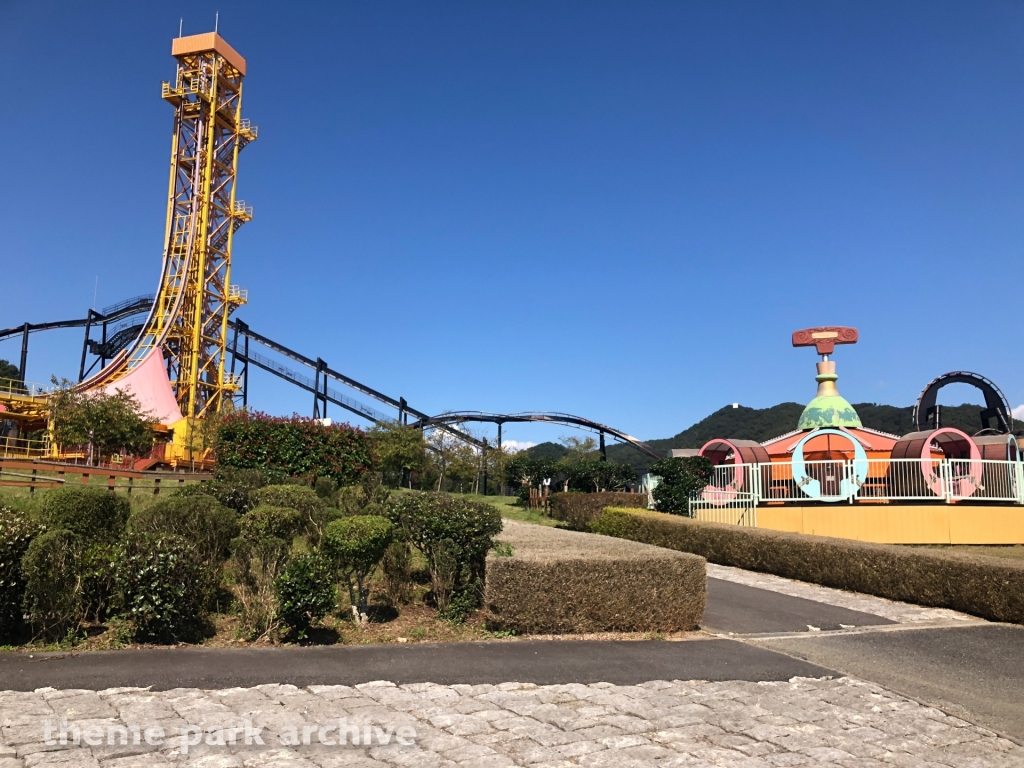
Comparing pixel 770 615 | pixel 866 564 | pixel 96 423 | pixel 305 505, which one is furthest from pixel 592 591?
pixel 96 423

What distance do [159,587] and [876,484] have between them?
730 inches

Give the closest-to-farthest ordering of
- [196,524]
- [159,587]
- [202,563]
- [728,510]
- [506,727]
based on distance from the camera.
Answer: [506,727], [159,587], [202,563], [196,524], [728,510]

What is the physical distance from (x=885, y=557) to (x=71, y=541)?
10871mm

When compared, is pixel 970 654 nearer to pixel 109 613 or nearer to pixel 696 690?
pixel 696 690

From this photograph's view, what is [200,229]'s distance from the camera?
43.9 metres

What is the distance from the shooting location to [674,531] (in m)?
15.3

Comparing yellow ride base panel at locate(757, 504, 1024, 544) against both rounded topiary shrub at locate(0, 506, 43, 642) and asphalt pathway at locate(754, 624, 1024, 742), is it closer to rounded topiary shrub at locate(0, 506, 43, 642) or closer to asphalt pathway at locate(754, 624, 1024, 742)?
asphalt pathway at locate(754, 624, 1024, 742)

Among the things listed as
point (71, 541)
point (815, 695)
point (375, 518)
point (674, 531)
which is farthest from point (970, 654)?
point (71, 541)

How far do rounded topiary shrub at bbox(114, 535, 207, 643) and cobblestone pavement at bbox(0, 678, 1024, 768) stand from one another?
132cm

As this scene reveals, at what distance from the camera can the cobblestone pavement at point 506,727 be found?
411cm

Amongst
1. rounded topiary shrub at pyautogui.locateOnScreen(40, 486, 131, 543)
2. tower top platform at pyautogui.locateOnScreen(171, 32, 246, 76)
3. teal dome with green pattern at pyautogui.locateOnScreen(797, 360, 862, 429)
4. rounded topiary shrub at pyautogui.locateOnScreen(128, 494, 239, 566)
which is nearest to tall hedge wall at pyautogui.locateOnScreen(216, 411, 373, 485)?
rounded topiary shrub at pyautogui.locateOnScreen(40, 486, 131, 543)

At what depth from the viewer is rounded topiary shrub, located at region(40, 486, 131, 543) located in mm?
8492

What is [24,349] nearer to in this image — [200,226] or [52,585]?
[200,226]

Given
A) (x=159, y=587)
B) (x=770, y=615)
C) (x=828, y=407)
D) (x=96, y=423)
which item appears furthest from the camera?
(x=828, y=407)
